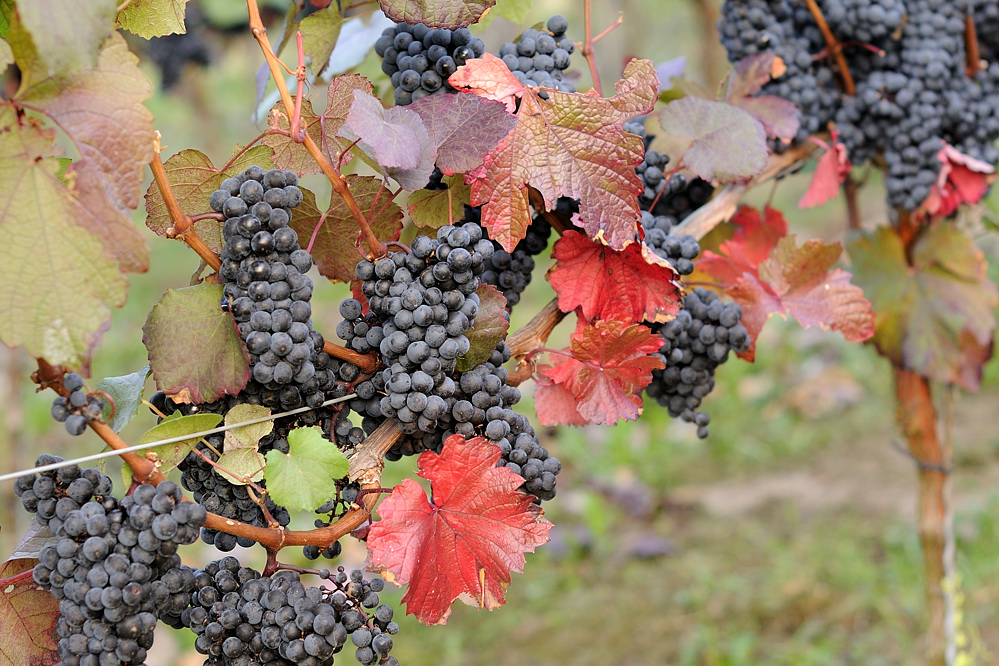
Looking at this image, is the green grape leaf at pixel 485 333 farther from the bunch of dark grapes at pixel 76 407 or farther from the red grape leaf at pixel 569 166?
the bunch of dark grapes at pixel 76 407

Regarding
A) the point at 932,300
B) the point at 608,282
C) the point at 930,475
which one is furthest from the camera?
the point at 930,475

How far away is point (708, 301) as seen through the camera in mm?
1004

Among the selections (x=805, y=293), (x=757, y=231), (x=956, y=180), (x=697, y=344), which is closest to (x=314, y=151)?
(x=697, y=344)

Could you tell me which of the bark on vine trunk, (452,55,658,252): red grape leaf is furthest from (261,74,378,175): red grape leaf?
the bark on vine trunk

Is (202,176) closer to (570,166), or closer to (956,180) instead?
(570,166)

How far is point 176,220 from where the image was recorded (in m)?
0.68

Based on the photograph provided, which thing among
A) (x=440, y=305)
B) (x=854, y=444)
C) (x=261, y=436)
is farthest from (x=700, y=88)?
(x=854, y=444)

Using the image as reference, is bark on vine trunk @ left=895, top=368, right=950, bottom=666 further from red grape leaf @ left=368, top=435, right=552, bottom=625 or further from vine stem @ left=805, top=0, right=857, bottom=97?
red grape leaf @ left=368, top=435, right=552, bottom=625

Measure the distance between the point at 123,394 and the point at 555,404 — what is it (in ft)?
1.40

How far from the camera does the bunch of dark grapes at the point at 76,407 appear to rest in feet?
2.04

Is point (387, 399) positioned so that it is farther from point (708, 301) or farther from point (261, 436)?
point (708, 301)

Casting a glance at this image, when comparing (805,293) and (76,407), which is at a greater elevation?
(76,407)

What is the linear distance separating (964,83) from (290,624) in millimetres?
1324

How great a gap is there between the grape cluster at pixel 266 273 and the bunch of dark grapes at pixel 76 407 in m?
0.12
